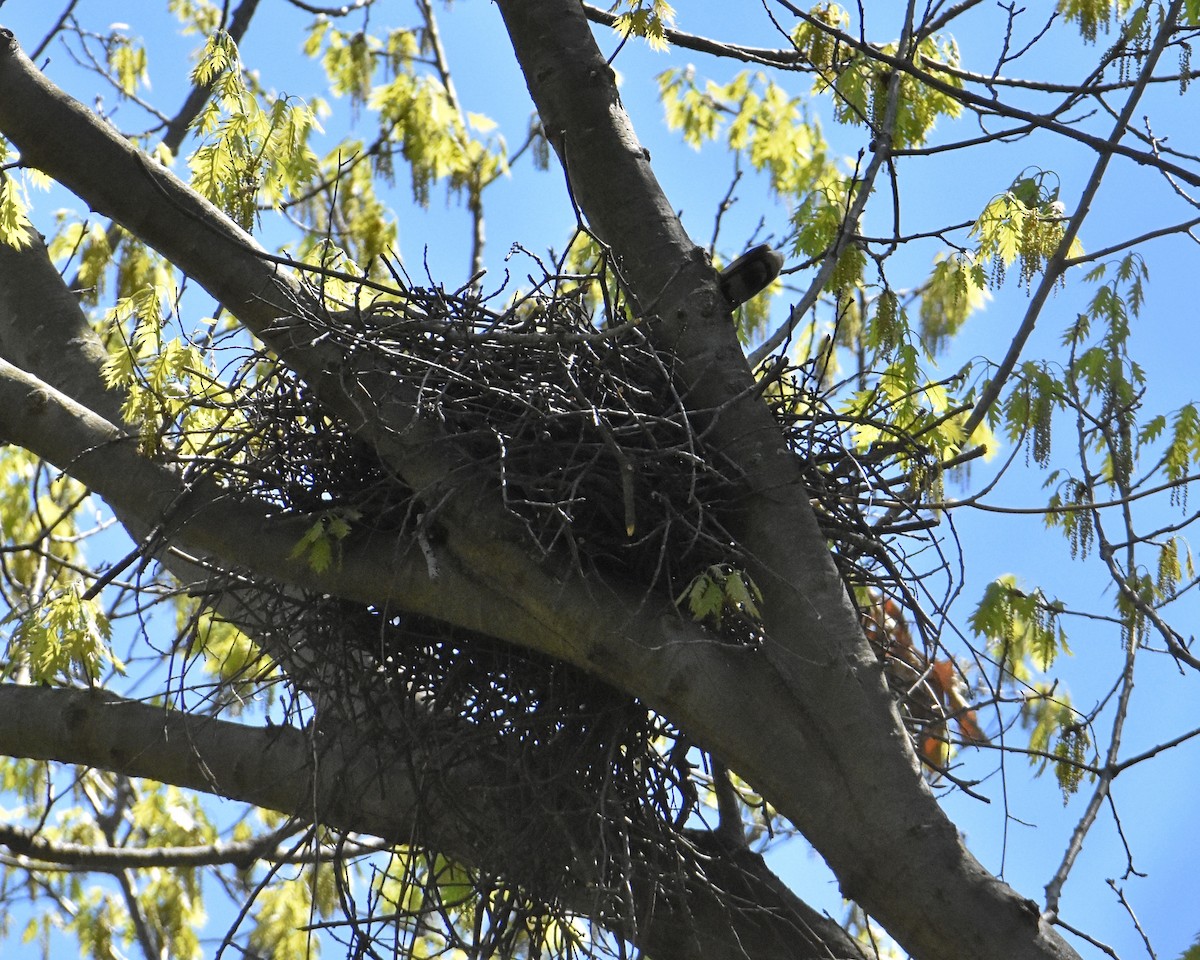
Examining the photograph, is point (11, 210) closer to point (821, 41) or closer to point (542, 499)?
point (542, 499)

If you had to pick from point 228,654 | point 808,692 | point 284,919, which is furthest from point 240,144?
point 284,919

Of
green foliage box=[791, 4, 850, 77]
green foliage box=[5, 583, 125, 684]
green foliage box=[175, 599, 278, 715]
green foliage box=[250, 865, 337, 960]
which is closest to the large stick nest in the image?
green foliage box=[175, 599, 278, 715]

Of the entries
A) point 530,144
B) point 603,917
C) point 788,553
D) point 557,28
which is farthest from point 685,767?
point 530,144

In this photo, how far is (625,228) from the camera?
3119 millimetres

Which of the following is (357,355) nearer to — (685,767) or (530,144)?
(685,767)

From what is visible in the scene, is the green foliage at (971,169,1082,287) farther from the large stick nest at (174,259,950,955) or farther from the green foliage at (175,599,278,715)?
the green foliage at (175,599,278,715)

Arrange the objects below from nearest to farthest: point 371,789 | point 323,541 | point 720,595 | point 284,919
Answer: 1. point 720,595
2. point 323,541
3. point 371,789
4. point 284,919

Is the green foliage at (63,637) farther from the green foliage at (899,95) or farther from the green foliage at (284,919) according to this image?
the green foliage at (899,95)

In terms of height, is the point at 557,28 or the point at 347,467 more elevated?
the point at 557,28

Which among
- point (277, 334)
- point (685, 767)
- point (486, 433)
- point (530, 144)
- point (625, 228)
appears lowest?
point (685, 767)

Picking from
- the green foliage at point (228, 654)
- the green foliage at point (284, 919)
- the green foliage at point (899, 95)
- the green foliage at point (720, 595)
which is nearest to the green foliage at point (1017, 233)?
the green foliage at point (899, 95)

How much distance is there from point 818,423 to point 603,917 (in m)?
1.16

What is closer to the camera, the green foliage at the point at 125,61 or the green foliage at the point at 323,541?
the green foliage at the point at 323,541

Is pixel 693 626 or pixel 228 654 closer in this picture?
pixel 693 626
